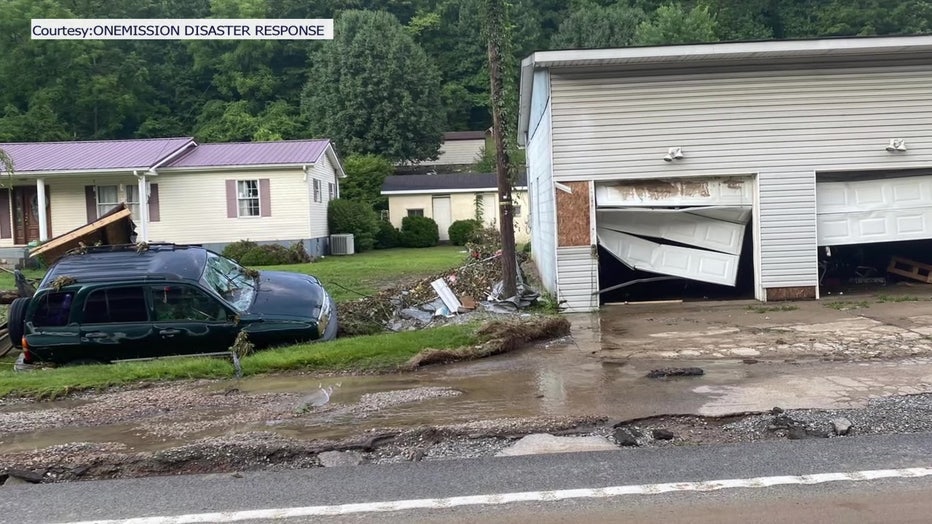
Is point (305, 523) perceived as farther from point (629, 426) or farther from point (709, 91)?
point (709, 91)

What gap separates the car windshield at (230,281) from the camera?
32.9 ft

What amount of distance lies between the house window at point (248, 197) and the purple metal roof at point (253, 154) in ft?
2.52

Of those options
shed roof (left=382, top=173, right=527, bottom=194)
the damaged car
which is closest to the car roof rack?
the damaged car

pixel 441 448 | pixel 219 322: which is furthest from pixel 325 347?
pixel 441 448

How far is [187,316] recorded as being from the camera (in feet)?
31.7

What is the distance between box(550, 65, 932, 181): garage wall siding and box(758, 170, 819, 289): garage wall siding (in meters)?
0.31

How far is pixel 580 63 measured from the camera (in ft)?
→ 40.8

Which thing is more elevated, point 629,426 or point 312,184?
point 312,184

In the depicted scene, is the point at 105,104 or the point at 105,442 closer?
the point at 105,442

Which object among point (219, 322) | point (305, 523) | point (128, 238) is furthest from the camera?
point (128, 238)

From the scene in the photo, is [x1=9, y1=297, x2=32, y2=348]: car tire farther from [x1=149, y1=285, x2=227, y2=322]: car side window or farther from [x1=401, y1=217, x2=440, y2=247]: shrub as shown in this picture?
[x1=401, y1=217, x2=440, y2=247]: shrub

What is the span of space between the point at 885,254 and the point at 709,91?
6.23 meters

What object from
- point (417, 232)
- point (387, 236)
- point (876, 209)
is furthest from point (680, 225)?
point (387, 236)

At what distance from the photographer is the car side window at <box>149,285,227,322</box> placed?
31.4 ft
